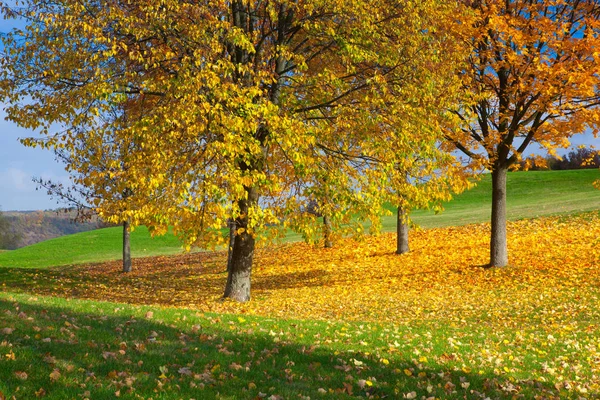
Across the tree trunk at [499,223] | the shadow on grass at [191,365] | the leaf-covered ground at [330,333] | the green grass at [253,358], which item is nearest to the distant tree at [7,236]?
the leaf-covered ground at [330,333]

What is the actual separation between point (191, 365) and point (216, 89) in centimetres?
738

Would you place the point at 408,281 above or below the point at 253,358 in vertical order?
below

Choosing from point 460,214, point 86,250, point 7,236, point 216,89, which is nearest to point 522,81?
point 216,89

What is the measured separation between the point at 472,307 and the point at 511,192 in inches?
1664

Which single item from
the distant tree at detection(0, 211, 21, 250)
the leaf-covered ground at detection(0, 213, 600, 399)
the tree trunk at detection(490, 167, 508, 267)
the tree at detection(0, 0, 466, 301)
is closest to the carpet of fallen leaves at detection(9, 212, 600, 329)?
the leaf-covered ground at detection(0, 213, 600, 399)

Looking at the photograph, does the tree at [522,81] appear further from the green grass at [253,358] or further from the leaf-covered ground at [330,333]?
the green grass at [253,358]

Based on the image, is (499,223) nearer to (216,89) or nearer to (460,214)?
(216,89)

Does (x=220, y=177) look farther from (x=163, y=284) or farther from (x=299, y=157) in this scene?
(x=163, y=284)

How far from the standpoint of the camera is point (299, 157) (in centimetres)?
1462

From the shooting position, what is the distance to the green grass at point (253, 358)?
695cm

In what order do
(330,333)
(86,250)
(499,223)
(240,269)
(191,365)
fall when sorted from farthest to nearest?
(86,250), (499,223), (240,269), (330,333), (191,365)

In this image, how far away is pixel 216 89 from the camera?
13383 millimetres

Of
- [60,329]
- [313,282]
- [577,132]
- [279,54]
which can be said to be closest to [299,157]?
[279,54]

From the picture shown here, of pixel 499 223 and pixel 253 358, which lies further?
pixel 499 223
